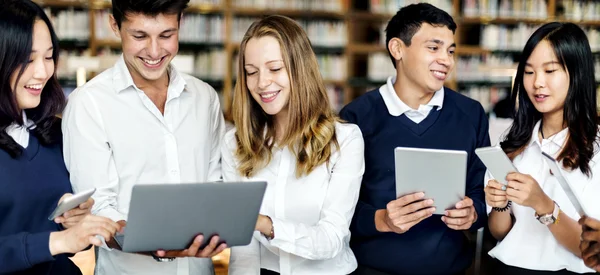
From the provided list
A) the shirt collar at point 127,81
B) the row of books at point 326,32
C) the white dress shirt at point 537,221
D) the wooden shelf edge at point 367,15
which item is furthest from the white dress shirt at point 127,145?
the wooden shelf edge at point 367,15

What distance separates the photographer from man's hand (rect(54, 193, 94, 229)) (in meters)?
1.76

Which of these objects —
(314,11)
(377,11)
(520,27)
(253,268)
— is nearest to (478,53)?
(520,27)

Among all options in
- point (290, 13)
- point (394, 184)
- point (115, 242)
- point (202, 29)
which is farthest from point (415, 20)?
point (290, 13)

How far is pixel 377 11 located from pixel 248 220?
16.9 feet

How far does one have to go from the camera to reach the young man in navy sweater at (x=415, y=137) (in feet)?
6.89

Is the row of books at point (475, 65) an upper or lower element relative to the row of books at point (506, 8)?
lower

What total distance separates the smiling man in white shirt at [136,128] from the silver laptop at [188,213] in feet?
1.00

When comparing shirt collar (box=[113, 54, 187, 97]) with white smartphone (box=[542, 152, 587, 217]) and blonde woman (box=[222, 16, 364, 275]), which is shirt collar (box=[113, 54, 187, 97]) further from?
white smartphone (box=[542, 152, 587, 217])

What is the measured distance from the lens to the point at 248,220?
5.53 feet

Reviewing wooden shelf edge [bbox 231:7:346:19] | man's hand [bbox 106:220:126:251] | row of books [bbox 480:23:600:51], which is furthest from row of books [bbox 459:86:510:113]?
man's hand [bbox 106:220:126:251]

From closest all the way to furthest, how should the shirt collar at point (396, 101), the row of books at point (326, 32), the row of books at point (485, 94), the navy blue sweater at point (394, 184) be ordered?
the navy blue sweater at point (394, 184) < the shirt collar at point (396, 101) < the row of books at point (326, 32) < the row of books at point (485, 94)

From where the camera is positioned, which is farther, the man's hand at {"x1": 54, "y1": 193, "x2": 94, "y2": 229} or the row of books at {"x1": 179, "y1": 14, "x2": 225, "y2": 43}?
the row of books at {"x1": 179, "y1": 14, "x2": 225, "y2": 43}

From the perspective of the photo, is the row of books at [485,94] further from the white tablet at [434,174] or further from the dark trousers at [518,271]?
the white tablet at [434,174]

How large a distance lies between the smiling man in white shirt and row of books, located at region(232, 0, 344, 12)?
4.12 metres
